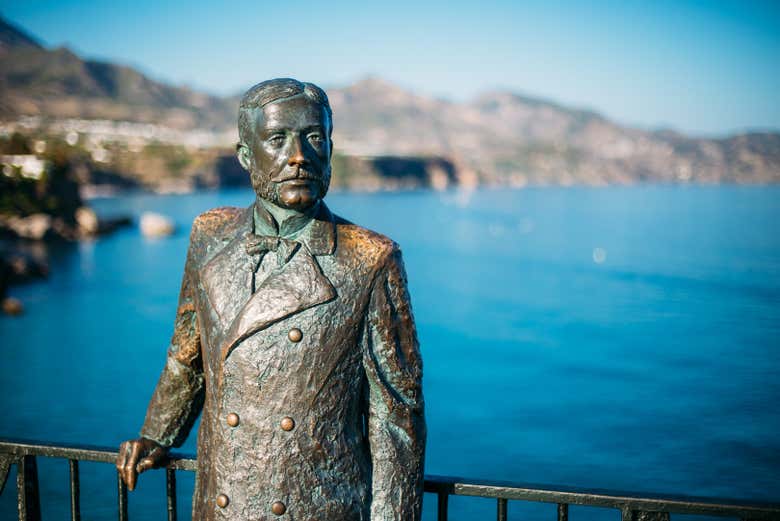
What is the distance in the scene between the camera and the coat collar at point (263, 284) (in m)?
2.28

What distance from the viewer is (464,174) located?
16000 centimetres

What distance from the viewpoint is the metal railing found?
7.83ft

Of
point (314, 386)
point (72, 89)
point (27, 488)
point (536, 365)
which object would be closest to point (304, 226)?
point (314, 386)

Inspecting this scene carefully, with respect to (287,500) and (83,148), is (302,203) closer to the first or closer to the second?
→ (287,500)

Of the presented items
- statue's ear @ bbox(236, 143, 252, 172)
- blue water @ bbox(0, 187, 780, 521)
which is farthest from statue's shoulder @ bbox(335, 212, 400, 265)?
blue water @ bbox(0, 187, 780, 521)

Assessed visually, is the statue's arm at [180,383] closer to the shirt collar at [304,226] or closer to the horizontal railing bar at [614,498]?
the shirt collar at [304,226]

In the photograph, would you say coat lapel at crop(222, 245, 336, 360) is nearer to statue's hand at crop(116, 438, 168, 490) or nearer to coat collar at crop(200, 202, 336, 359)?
coat collar at crop(200, 202, 336, 359)

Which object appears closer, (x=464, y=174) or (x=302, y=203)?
(x=302, y=203)

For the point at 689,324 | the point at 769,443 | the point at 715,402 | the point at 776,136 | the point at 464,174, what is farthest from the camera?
the point at 464,174

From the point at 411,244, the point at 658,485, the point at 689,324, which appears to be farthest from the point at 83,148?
the point at 658,485

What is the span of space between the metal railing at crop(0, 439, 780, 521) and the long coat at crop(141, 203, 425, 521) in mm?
320

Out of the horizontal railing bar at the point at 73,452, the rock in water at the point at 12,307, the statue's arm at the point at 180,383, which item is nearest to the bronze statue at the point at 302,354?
the statue's arm at the point at 180,383

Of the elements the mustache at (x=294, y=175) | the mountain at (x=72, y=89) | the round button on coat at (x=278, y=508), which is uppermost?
the mountain at (x=72, y=89)

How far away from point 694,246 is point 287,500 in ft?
166
